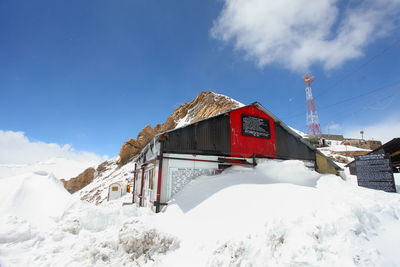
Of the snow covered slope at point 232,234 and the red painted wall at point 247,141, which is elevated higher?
the red painted wall at point 247,141

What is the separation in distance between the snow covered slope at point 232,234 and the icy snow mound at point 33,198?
56 cm

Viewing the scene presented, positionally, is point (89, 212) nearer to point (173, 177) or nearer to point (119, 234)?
point (119, 234)

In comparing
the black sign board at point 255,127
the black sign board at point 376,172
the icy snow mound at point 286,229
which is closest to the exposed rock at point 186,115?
the black sign board at point 255,127

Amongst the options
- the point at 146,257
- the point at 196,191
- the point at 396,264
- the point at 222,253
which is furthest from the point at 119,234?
the point at 396,264

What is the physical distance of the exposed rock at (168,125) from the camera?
49.8 m

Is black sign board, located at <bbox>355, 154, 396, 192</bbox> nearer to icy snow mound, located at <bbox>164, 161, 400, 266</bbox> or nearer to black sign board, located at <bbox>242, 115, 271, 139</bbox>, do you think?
icy snow mound, located at <bbox>164, 161, 400, 266</bbox>

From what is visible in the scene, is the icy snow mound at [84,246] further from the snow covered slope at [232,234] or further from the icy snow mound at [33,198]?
the icy snow mound at [33,198]

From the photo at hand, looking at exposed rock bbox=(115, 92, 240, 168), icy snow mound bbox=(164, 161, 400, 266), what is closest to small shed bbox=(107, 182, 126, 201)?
icy snow mound bbox=(164, 161, 400, 266)

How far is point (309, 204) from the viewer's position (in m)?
6.59

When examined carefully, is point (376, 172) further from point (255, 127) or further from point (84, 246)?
point (84, 246)

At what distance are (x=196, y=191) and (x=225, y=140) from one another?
15.0 ft

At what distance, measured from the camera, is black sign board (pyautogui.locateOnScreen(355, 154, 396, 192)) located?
11219 millimetres

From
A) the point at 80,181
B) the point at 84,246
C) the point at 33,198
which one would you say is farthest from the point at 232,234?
the point at 80,181

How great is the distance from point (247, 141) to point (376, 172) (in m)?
7.62
